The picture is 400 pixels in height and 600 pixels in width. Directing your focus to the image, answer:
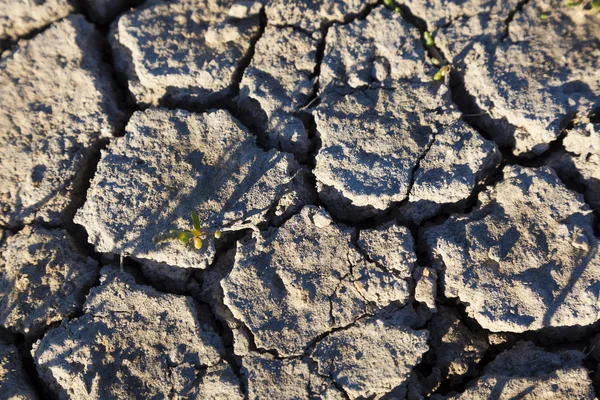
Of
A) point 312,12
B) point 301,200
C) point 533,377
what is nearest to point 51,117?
point 301,200

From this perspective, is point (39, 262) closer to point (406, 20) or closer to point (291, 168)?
point (291, 168)

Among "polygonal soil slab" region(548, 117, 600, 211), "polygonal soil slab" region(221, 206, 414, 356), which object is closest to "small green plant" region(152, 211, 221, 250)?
"polygonal soil slab" region(221, 206, 414, 356)

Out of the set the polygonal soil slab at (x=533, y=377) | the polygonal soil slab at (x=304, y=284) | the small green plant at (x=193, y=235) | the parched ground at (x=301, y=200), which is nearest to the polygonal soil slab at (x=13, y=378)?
the parched ground at (x=301, y=200)

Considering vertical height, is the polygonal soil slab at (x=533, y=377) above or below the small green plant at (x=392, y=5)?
below

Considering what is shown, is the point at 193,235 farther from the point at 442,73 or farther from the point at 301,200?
the point at 442,73

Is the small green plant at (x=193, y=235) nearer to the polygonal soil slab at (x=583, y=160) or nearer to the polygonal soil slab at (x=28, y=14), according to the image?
the polygonal soil slab at (x=28, y=14)

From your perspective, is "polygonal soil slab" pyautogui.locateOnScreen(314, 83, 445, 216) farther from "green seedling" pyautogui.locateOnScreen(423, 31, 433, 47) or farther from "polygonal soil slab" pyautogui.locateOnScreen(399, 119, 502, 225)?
"green seedling" pyautogui.locateOnScreen(423, 31, 433, 47)
